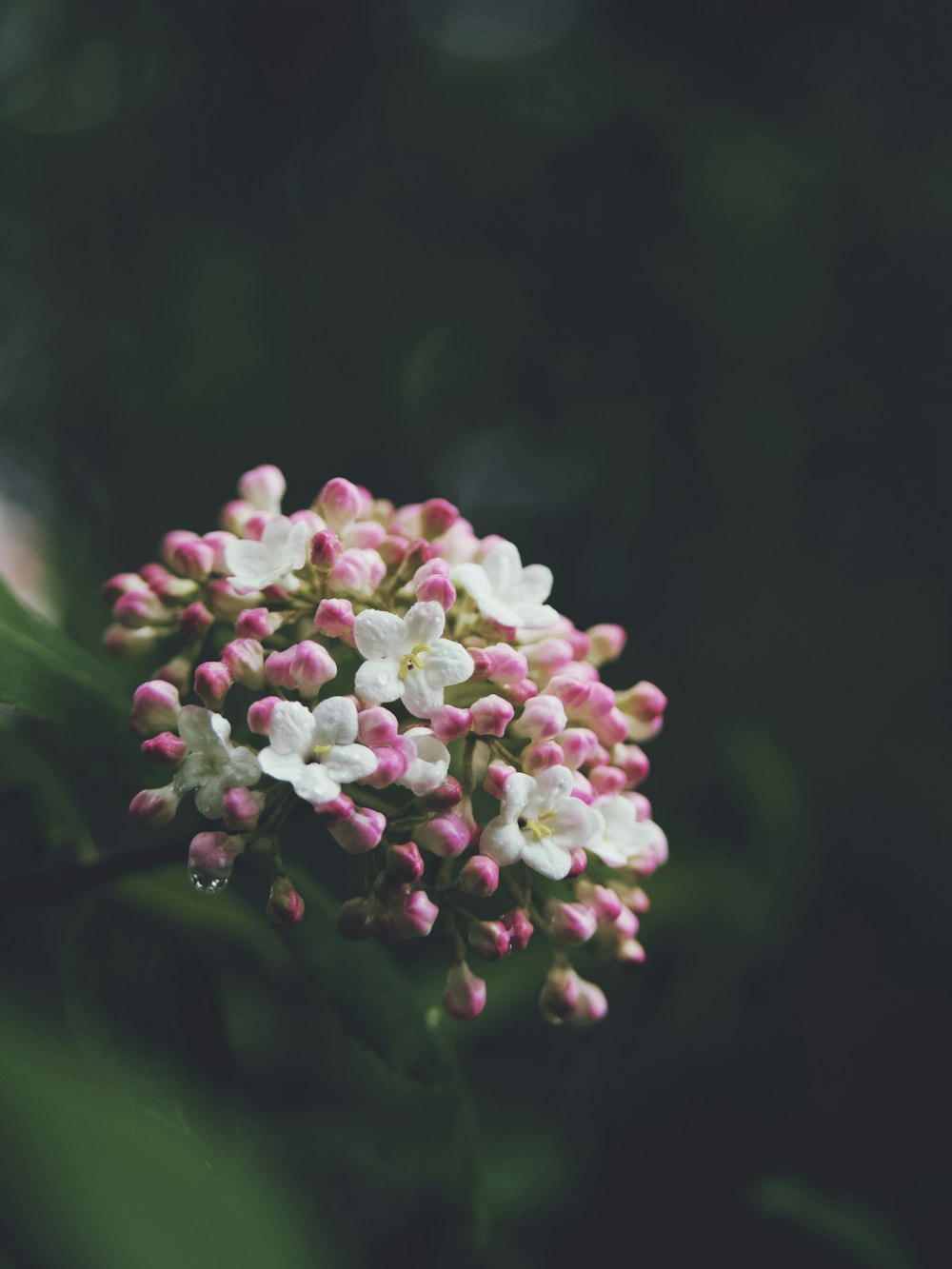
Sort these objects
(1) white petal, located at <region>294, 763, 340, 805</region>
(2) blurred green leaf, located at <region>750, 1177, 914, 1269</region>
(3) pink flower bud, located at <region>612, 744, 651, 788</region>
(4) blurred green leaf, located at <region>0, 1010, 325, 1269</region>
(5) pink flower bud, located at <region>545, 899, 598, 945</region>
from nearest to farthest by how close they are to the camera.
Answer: (4) blurred green leaf, located at <region>0, 1010, 325, 1269</region>
(1) white petal, located at <region>294, 763, 340, 805</region>
(5) pink flower bud, located at <region>545, 899, 598, 945</region>
(3) pink flower bud, located at <region>612, 744, 651, 788</region>
(2) blurred green leaf, located at <region>750, 1177, 914, 1269</region>

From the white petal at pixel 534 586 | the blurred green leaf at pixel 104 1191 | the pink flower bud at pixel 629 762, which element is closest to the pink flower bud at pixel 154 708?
the white petal at pixel 534 586

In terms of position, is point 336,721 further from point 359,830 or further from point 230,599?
point 230,599

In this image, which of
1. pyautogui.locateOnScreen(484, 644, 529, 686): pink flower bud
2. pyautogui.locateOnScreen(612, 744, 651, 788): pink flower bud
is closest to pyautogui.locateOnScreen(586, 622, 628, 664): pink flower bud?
pyautogui.locateOnScreen(612, 744, 651, 788): pink flower bud

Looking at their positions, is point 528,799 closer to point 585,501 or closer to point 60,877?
point 60,877

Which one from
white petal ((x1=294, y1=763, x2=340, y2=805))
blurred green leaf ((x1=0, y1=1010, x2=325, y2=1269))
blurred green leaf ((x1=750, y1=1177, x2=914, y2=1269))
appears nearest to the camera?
blurred green leaf ((x1=0, y1=1010, x2=325, y2=1269))

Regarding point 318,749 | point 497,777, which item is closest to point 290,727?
point 318,749

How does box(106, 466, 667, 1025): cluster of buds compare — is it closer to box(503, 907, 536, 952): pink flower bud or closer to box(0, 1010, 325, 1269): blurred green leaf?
box(503, 907, 536, 952): pink flower bud

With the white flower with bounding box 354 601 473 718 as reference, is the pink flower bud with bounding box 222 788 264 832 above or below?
below

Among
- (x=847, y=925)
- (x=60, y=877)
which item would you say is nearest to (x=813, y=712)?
(x=847, y=925)
